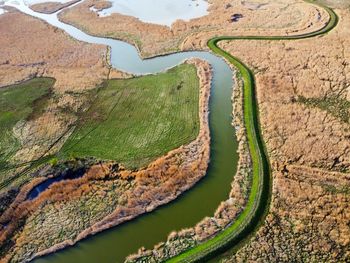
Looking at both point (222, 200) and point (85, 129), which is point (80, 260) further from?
point (85, 129)

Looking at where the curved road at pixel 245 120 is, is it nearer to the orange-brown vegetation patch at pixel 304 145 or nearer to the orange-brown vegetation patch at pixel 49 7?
the orange-brown vegetation patch at pixel 304 145

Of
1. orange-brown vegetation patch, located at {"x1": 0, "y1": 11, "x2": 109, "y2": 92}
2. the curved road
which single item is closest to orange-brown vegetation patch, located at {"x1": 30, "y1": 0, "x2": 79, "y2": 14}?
the curved road

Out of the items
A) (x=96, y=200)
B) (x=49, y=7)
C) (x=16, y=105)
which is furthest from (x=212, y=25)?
(x=49, y=7)

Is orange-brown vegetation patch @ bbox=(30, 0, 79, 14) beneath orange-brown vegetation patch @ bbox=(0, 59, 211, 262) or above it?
above

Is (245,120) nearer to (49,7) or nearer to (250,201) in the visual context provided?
(250,201)

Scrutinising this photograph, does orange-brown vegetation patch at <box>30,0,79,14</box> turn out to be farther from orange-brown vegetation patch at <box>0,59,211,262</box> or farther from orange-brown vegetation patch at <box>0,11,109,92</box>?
orange-brown vegetation patch at <box>0,59,211,262</box>
